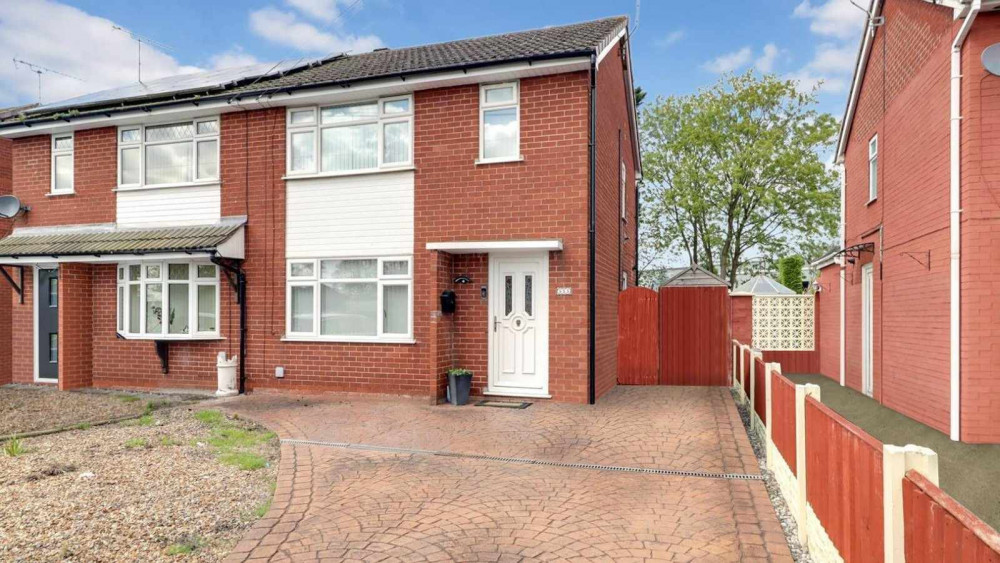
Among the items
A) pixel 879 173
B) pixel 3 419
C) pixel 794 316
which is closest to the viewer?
pixel 3 419

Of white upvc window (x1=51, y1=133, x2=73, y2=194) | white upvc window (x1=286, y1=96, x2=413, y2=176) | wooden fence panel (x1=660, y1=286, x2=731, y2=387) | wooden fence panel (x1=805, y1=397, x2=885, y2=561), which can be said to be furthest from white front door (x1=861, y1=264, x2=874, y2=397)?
white upvc window (x1=51, y1=133, x2=73, y2=194)

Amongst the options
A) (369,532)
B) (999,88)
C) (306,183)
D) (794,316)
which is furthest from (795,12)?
(369,532)

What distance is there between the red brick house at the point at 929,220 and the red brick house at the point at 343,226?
15.1 feet

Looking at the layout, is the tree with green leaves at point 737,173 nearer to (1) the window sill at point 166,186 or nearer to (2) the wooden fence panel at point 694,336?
(2) the wooden fence panel at point 694,336

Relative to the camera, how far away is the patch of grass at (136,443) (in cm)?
675

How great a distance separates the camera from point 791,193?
27.1 m

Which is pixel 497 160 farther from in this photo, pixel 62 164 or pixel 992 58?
pixel 62 164

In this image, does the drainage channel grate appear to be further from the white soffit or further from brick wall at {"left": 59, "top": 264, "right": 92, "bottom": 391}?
brick wall at {"left": 59, "top": 264, "right": 92, "bottom": 391}

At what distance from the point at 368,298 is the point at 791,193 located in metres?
22.9

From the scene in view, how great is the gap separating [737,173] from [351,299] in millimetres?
20841

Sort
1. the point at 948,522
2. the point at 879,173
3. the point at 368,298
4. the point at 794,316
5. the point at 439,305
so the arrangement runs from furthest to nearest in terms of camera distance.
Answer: the point at 794,316 → the point at 879,173 → the point at 368,298 → the point at 439,305 → the point at 948,522

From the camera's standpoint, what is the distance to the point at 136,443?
22.5 ft

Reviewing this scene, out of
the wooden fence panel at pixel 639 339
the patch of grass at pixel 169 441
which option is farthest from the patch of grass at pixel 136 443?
the wooden fence panel at pixel 639 339

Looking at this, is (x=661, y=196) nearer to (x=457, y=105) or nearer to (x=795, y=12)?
(x=795, y=12)
